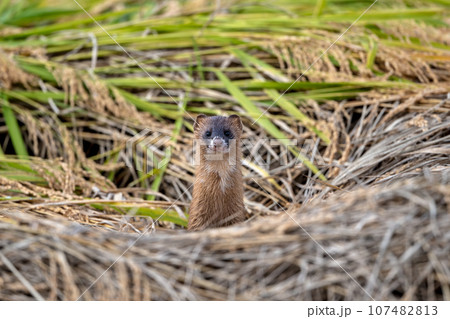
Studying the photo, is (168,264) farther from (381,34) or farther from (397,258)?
(381,34)

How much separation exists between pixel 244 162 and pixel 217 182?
0.81m

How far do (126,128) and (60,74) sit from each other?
0.79m

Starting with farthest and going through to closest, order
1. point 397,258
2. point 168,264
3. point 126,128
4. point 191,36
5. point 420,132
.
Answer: point 191,36, point 126,128, point 420,132, point 168,264, point 397,258

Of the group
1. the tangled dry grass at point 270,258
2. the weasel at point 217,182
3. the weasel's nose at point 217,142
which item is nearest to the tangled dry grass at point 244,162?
the tangled dry grass at point 270,258

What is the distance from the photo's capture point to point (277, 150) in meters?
4.94

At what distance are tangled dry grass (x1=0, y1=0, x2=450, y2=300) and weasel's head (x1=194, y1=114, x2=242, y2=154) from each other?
0.46m

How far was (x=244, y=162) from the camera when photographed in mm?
4883

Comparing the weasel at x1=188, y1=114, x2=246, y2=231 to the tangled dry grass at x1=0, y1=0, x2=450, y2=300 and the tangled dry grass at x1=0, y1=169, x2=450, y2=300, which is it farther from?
the tangled dry grass at x1=0, y1=169, x2=450, y2=300

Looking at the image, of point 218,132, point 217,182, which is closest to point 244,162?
point 218,132

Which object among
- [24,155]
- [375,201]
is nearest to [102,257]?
[375,201]

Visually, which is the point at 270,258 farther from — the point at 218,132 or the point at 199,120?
the point at 199,120

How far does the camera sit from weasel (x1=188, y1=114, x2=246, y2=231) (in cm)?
404

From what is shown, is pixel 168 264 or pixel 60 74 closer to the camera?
pixel 168 264

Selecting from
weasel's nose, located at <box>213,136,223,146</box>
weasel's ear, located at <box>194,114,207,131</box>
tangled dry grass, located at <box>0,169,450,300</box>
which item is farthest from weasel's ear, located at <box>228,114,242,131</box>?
tangled dry grass, located at <box>0,169,450,300</box>
